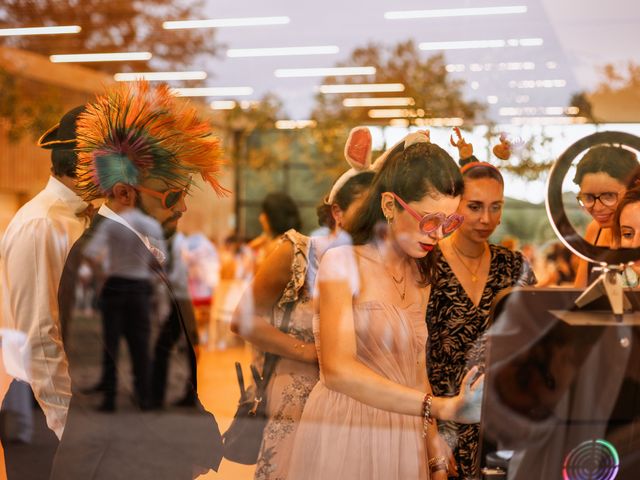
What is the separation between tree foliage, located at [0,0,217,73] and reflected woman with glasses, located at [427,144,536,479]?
1.31 meters

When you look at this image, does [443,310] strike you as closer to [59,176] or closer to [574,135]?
[574,135]

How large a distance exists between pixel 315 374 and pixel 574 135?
3.05ft

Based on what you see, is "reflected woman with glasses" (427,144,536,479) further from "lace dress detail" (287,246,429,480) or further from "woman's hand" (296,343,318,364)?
"woman's hand" (296,343,318,364)

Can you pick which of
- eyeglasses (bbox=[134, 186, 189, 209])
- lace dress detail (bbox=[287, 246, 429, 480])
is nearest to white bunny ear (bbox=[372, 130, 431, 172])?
lace dress detail (bbox=[287, 246, 429, 480])

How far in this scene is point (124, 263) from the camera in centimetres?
189

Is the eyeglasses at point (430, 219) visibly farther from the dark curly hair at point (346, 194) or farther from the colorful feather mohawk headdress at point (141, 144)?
the colorful feather mohawk headdress at point (141, 144)

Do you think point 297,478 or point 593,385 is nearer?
point 593,385

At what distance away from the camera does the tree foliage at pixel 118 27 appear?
9.47 ft

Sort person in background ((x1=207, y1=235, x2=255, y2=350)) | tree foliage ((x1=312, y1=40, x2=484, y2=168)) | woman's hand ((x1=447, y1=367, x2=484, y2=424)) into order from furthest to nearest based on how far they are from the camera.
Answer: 1. person in background ((x1=207, y1=235, x2=255, y2=350))
2. tree foliage ((x1=312, y1=40, x2=484, y2=168))
3. woman's hand ((x1=447, y1=367, x2=484, y2=424))

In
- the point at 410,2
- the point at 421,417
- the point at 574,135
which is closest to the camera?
the point at 421,417

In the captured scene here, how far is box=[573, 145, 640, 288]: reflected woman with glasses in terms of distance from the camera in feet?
5.65

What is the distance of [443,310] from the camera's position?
1.90 meters

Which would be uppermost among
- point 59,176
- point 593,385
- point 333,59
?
point 333,59

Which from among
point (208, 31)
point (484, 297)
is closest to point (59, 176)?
point (208, 31)
